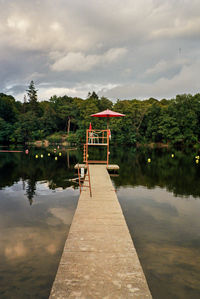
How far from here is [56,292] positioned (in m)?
3.61

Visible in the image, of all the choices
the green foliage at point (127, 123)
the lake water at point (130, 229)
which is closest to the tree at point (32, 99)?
the green foliage at point (127, 123)

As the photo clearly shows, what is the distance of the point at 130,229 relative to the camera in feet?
25.8

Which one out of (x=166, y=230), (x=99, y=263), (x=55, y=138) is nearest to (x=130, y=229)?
(x=166, y=230)

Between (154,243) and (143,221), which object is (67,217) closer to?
(143,221)

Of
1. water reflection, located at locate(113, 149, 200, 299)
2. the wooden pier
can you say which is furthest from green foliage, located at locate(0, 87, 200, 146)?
the wooden pier

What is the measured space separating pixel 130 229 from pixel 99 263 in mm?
3623

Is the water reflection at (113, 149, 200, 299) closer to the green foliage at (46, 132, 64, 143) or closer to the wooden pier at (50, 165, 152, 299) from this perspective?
the wooden pier at (50, 165, 152, 299)

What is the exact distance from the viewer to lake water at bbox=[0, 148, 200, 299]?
198 inches

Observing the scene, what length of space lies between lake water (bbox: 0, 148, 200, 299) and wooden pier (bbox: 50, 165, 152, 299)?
0.94 m

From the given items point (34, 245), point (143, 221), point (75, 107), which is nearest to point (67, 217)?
point (34, 245)

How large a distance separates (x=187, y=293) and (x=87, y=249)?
8.07 feet

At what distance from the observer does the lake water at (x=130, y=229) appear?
504 cm

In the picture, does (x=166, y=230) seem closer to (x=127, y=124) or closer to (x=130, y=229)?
(x=130, y=229)

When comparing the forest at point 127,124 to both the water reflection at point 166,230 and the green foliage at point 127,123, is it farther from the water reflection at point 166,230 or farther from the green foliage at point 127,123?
the water reflection at point 166,230
